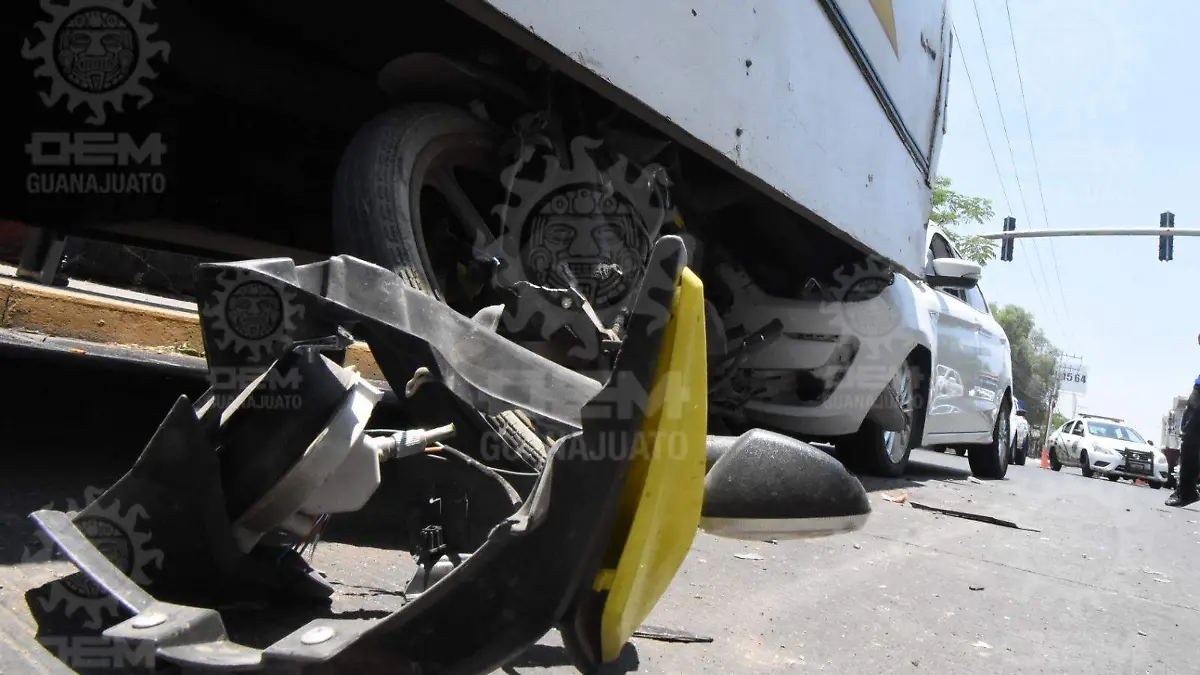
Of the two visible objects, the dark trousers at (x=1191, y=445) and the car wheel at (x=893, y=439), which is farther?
the dark trousers at (x=1191, y=445)

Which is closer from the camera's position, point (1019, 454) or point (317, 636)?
point (317, 636)

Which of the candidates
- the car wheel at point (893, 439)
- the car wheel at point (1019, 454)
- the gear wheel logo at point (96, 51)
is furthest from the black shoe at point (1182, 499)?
the gear wheel logo at point (96, 51)

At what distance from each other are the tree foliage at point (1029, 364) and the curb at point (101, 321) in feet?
188

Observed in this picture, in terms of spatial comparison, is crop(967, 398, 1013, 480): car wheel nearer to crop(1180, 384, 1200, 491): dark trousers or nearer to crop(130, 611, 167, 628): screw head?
crop(1180, 384, 1200, 491): dark trousers

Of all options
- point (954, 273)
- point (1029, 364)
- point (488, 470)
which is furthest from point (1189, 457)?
point (1029, 364)

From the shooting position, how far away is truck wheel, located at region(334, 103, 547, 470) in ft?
6.32

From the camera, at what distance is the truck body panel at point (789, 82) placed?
204 centimetres

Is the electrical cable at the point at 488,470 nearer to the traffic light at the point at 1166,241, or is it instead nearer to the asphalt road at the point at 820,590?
the asphalt road at the point at 820,590

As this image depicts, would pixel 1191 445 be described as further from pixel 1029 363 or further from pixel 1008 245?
pixel 1029 363

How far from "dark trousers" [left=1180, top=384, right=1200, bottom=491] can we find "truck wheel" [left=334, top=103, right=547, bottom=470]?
755cm

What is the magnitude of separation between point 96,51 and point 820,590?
2.47 m

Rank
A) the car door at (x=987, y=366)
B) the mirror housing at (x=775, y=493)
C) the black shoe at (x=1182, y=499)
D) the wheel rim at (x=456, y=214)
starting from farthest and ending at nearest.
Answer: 1. the black shoe at (x=1182, y=499)
2. the car door at (x=987, y=366)
3. the wheel rim at (x=456, y=214)
4. the mirror housing at (x=775, y=493)

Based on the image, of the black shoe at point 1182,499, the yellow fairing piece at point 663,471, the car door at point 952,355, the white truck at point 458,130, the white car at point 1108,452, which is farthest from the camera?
the white car at point 1108,452

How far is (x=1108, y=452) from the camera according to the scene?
2081 centimetres
